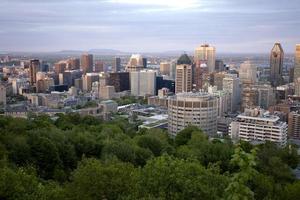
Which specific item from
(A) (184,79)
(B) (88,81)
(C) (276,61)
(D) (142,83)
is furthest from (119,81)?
(C) (276,61)

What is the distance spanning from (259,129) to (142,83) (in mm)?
26416

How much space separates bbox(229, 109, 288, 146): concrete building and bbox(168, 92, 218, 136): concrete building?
4.79ft

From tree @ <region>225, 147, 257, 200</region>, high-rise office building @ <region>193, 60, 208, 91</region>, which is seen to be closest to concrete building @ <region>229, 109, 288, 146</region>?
tree @ <region>225, 147, 257, 200</region>

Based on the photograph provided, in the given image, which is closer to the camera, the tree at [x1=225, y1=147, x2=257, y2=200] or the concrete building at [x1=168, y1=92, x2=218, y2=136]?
the tree at [x1=225, y1=147, x2=257, y2=200]

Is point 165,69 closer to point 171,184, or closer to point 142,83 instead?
point 142,83

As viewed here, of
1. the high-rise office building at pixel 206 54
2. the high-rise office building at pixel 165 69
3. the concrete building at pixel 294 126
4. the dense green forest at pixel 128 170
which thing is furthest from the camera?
the high-rise office building at pixel 165 69

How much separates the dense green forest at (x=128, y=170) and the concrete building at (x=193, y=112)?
553 centimetres

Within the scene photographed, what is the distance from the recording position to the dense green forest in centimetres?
567

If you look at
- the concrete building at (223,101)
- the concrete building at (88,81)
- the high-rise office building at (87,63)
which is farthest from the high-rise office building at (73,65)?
the concrete building at (223,101)

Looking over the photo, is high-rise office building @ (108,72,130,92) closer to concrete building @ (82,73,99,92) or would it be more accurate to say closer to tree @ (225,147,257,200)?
concrete building @ (82,73,99,92)

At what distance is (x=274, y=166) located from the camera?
36.8 ft

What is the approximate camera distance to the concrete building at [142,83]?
1844 inches

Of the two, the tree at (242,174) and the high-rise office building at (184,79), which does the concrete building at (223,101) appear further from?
the tree at (242,174)

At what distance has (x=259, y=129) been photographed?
21812mm
